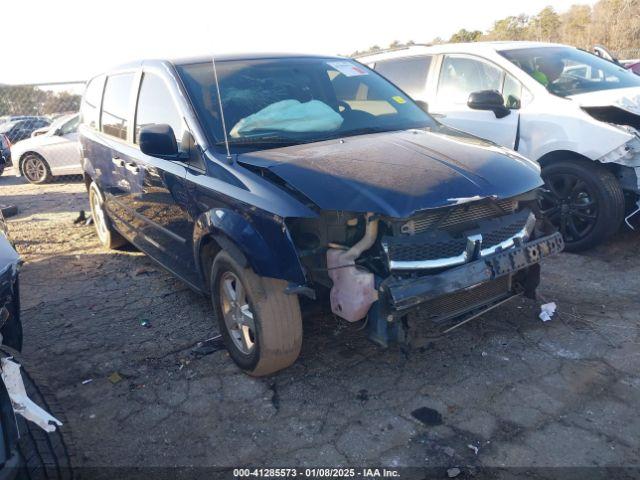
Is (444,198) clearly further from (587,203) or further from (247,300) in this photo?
(587,203)

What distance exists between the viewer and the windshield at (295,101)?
3395 mm

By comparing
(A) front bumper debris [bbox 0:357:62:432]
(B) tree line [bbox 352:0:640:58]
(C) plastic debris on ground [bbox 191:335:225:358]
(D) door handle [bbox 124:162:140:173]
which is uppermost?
(B) tree line [bbox 352:0:640:58]

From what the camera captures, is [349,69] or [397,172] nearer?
[397,172]

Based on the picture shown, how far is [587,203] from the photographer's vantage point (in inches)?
185

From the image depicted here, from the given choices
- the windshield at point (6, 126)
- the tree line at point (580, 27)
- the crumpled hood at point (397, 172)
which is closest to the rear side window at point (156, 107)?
the crumpled hood at point (397, 172)

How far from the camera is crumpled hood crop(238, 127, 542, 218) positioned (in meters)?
2.58

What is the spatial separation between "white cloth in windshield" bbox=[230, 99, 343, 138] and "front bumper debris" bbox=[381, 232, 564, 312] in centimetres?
137

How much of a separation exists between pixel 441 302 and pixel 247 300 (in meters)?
1.08

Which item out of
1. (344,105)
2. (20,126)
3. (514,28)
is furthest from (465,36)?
(344,105)

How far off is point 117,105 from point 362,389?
3.38 m

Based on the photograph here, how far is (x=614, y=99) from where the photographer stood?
15.2ft

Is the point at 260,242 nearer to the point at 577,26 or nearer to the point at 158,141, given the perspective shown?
the point at 158,141

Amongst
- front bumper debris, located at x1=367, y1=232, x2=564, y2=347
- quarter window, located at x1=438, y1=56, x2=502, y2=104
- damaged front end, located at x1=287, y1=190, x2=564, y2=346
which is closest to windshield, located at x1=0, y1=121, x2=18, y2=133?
quarter window, located at x1=438, y1=56, x2=502, y2=104

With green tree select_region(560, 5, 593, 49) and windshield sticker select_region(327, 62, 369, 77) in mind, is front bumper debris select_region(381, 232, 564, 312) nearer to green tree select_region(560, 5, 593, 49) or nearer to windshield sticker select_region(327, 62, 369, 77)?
windshield sticker select_region(327, 62, 369, 77)
